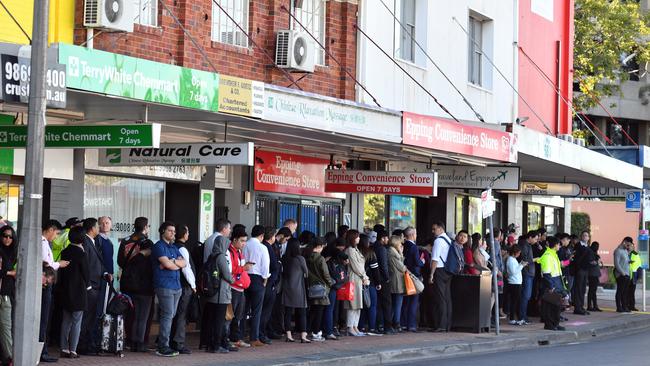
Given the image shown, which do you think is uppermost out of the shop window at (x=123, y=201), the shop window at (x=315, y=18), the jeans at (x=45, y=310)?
the shop window at (x=315, y=18)

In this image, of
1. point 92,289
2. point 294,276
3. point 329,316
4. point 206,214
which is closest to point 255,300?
point 294,276

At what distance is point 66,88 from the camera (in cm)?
1420

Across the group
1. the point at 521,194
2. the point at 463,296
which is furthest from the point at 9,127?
the point at 521,194

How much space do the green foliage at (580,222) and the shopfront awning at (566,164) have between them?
14296 millimetres

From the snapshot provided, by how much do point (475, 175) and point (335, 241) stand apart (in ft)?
23.7

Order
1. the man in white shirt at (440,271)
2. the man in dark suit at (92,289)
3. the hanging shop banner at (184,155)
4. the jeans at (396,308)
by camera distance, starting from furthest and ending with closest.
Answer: the man in white shirt at (440,271), the jeans at (396,308), the hanging shop banner at (184,155), the man in dark suit at (92,289)

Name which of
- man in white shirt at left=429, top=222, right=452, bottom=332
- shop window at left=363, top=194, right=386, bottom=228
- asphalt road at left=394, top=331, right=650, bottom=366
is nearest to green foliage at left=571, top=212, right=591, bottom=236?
shop window at left=363, top=194, right=386, bottom=228

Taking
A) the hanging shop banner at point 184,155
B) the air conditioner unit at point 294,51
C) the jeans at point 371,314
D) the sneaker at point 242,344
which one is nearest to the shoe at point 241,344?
the sneaker at point 242,344

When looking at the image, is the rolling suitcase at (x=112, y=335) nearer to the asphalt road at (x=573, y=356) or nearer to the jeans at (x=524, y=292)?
the asphalt road at (x=573, y=356)

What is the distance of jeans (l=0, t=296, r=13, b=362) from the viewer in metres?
14.9

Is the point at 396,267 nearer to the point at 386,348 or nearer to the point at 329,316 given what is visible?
the point at 329,316

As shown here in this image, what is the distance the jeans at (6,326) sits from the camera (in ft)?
48.8

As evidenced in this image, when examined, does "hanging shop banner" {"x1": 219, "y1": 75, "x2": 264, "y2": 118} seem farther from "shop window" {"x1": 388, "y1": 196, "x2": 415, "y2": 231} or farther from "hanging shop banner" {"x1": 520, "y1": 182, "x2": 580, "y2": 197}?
"hanging shop banner" {"x1": 520, "y1": 182, "x2": 580, "y2": 197}

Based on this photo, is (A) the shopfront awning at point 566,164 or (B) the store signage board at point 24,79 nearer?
(B) the store signage board at point 24,79
